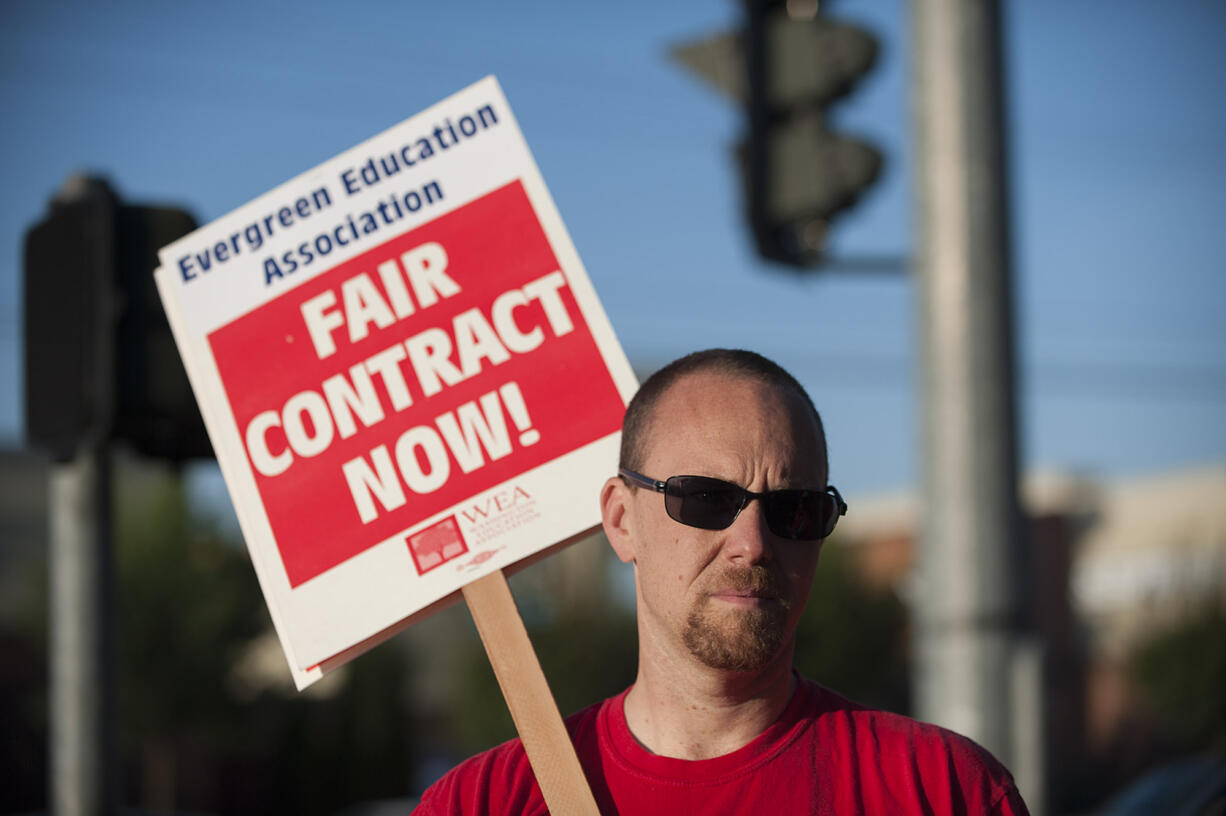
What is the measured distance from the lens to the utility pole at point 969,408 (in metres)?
3.76

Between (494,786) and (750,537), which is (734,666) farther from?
(494,786)

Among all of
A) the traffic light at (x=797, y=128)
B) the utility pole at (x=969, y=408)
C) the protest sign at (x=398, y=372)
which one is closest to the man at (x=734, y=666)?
the protest sign at (x=398, y=372)

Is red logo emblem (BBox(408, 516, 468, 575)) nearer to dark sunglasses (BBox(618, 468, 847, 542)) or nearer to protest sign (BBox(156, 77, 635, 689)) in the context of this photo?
protest sign (BBox(156, 77, 635, 689))

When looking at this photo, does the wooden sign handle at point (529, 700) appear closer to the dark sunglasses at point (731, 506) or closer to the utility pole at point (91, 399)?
the dark sunglasses at point (731, 506)

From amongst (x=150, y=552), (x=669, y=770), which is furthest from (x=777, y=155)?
(x=150, y=552)

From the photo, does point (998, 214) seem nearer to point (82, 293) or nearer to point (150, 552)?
point (82, 293)

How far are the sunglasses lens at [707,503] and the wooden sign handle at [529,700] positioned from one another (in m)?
0.37

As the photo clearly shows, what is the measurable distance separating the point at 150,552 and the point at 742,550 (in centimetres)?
2763

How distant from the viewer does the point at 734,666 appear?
2189 mm

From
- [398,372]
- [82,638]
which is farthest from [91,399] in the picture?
[398,372]

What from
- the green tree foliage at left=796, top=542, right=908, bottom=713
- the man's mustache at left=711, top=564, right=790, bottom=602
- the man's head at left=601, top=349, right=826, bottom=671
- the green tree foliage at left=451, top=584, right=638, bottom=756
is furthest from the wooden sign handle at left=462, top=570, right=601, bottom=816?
the green tree foliage at left=796, top=542, right=908, bottom=713

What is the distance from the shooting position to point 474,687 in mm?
35094

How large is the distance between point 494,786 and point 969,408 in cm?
198

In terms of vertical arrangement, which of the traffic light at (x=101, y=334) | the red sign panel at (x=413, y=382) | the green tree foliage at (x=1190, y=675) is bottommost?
the green tree foliage at (x=1190, y=675)
